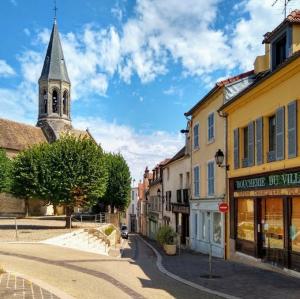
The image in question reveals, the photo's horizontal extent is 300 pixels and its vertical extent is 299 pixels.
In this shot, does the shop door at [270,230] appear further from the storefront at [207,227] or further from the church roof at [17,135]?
the church roof at [17,135]

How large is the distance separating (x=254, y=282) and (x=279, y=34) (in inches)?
330

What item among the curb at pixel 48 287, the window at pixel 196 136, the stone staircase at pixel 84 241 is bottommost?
the stone staircase at pixel 84 241

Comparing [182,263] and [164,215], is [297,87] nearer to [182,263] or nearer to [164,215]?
[182,263]

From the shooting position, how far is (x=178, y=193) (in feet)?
100.0

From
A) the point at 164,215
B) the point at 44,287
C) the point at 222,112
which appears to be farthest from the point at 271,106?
the point at 164,215

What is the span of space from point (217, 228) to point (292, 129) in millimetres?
9114

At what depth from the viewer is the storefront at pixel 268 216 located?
13266 mm

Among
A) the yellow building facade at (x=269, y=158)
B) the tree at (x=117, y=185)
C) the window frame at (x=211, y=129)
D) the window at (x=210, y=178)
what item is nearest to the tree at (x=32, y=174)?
the window at (x=210, y=178)

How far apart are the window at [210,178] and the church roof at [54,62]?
1974 inches

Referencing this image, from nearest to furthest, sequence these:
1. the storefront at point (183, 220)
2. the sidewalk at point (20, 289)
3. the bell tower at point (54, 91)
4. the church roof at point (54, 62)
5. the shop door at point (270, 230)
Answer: the sidewalk at point (20, 289), the shop door at point (270, 230), the storefront at point (183, 220), the bell tower at point (54, 91), the church roof at point (54, 62)

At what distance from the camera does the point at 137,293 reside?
33.8 ft

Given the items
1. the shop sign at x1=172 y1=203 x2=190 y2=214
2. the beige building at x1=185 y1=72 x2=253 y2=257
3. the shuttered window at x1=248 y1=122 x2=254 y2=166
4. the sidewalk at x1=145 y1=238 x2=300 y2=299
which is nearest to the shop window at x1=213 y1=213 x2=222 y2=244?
the beige building at x1=185 y1=72 x2=253 y2=257

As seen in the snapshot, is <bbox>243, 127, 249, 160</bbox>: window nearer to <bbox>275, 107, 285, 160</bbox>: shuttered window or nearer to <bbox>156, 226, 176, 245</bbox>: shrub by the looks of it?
<bbox>275, 107, 285, 160</bbox>: shuttered window

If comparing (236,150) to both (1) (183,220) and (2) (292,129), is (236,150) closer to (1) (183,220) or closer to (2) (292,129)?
(2) (292,129)
